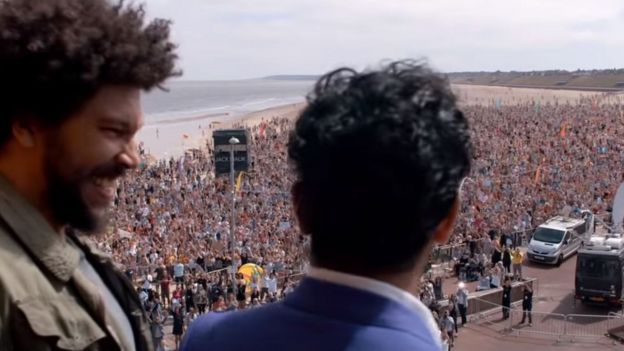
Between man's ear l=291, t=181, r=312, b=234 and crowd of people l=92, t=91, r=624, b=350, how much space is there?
268 inches

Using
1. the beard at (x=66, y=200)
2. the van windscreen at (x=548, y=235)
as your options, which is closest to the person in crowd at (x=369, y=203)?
the beard at (x=66, y=200)

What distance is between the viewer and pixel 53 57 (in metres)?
2.22

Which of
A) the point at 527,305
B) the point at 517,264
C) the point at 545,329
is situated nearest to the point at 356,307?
the point at 545,329

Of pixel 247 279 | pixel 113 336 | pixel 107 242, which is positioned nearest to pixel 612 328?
pixel 247 279

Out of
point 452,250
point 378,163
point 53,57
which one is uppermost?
point 53,57

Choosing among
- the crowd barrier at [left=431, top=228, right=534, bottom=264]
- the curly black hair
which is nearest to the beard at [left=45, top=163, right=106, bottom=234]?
the curly black hair

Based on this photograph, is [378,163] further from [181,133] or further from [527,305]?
[181,133]

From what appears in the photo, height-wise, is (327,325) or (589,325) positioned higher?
(327,325)

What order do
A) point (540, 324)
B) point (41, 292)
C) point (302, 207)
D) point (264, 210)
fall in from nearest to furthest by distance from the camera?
point (302, 207) < point (41, 292) < point (540, 324) < point (264, 210)

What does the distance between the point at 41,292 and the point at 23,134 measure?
1.67ft

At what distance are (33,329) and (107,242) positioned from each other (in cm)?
1830

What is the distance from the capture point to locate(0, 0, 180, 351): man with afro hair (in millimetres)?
2133

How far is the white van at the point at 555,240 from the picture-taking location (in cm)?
2300

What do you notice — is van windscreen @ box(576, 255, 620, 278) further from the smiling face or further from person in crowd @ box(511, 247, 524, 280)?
the smiling face
